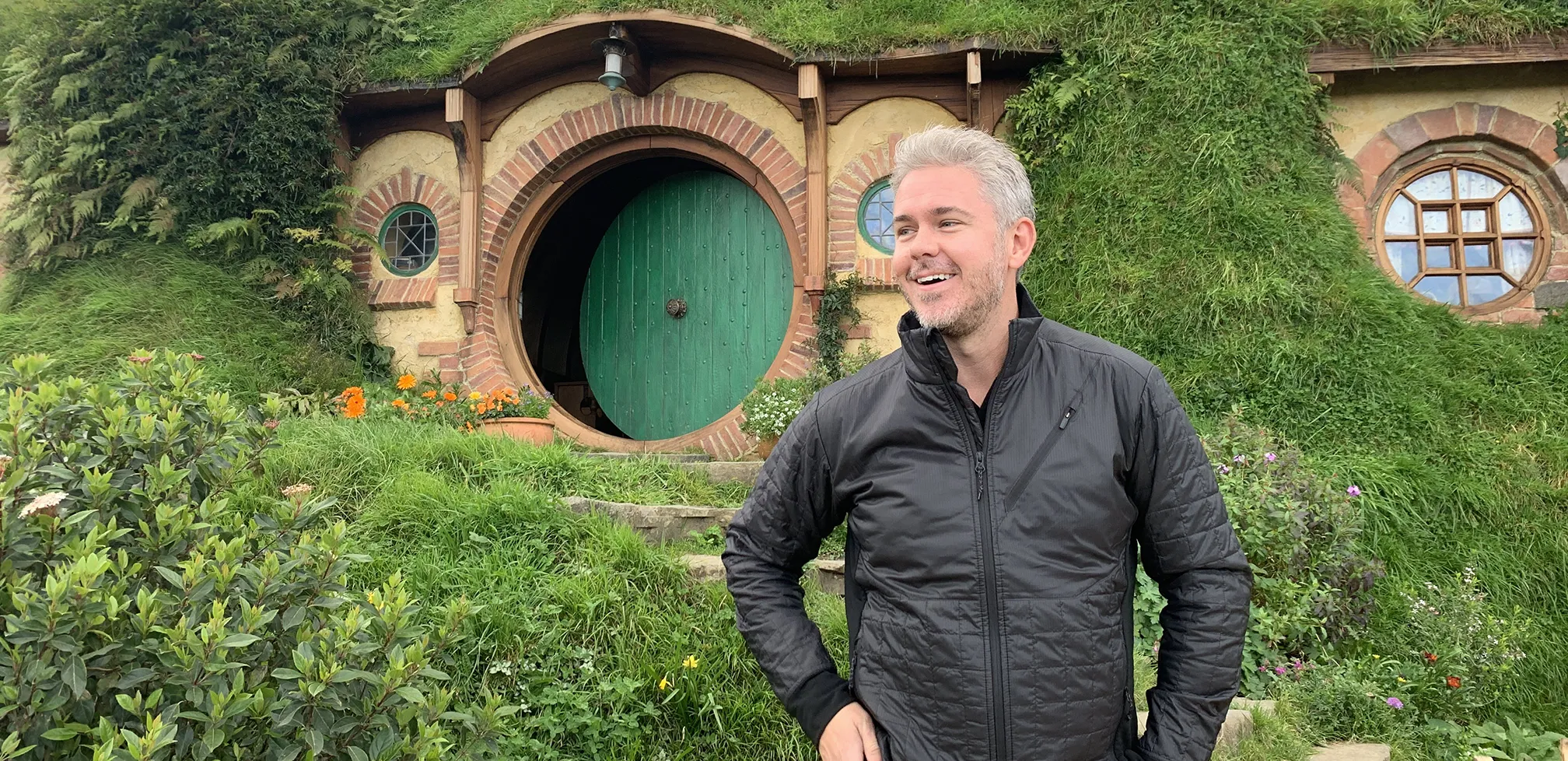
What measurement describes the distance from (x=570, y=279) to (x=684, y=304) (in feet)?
5.96

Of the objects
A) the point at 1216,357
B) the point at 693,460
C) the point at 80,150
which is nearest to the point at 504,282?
the point at 693,460

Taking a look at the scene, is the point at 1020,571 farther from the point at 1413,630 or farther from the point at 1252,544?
the point at 1413,630

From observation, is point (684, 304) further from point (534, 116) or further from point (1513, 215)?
point (1513, 215)

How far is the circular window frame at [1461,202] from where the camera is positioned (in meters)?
5.58

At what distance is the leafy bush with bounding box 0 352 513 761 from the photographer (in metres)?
1.50

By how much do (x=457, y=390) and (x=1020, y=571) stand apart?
546cm

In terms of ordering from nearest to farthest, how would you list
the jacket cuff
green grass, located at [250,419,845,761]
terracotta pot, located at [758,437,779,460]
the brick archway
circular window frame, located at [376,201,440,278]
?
the jacket cuff → green grass, located at [250,419,845,761] → terracotta pot, located at [758,437,779,460] → the brick archway → circular window frame, located at [376,201,440,278]

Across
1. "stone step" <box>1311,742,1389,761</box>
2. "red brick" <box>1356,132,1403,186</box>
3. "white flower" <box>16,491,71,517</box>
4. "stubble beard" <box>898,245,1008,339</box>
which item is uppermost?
"red brick" <box>1356,132,1403,186</box>

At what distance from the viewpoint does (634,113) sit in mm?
6391

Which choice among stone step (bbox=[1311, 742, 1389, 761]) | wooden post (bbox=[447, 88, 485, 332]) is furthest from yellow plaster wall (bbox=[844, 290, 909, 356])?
stone step (bbox=[1311, 742, 1389, 761])

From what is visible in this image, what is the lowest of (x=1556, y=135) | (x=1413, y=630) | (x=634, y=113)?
(x=1413, y=630)

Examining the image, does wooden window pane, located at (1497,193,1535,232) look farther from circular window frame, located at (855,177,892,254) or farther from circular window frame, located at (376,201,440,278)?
circular window frame, located at (376,201,440,278)

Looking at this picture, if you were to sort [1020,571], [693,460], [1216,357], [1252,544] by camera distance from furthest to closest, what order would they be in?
[693,460] → [1216,357] → [1252,544] → [1020,571]

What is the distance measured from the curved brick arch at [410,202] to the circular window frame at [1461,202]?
20.3 feet
